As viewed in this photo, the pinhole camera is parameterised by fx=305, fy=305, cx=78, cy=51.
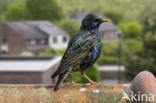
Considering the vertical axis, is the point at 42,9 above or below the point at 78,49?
below

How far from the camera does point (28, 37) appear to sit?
50.2m

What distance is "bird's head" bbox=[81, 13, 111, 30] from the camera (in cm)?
648


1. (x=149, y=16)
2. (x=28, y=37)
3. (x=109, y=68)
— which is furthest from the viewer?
(x=149, y=16)

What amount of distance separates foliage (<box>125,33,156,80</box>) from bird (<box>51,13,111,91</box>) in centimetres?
2202

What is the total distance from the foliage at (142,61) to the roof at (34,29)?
2451cm

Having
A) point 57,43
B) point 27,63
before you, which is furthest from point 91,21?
point 57,43

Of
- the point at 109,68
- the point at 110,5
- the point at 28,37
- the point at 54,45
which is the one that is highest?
the point at 28,37

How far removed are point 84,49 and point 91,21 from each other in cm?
62

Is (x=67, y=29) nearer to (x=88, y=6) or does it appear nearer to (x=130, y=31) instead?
(x=130, y=31)

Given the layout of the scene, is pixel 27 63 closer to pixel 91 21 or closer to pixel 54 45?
pixel 91 21

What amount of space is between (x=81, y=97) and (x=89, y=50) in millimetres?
1060

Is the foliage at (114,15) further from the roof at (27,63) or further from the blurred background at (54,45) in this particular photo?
the roof at (27,63)

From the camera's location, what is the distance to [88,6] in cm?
11725

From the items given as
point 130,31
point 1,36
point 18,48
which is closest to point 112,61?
point 18,48
